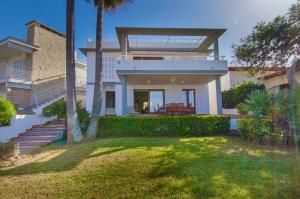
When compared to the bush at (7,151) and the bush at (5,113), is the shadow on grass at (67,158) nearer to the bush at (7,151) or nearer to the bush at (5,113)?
the bush at (7,151)

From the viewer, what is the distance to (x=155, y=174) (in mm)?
5754

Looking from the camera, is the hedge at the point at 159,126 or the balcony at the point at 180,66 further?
the balcony at the point at 180,66

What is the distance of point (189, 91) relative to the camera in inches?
809

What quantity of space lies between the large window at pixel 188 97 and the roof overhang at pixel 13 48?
16.1 metres

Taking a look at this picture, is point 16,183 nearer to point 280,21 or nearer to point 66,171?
point 66,171

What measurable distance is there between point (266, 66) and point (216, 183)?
44.8ft

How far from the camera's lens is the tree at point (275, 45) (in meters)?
13.1

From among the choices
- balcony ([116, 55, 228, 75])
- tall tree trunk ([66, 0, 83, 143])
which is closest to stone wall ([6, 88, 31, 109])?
tall tree trunk ([66, 0, 83, 143])

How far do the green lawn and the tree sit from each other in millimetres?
8845

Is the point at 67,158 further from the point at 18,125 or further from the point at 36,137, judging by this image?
the point at 18,125

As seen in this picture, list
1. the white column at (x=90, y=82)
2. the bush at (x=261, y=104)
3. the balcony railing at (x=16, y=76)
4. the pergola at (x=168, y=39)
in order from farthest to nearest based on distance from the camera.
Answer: the white column at (x=90, y=82)
the balcony railing at (x=16, y=76)
the pergola at (x=168, y=39)
the bush at (x=261, y=104)

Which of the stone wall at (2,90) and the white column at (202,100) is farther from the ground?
the stone wall at (2,90)

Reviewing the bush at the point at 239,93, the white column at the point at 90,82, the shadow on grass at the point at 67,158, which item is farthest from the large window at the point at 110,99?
the bush at the point at 239,93

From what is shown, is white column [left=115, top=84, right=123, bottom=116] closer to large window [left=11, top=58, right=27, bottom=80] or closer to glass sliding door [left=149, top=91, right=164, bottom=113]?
glass sliding door [left=149, top=91, right=164, bottom=113]
